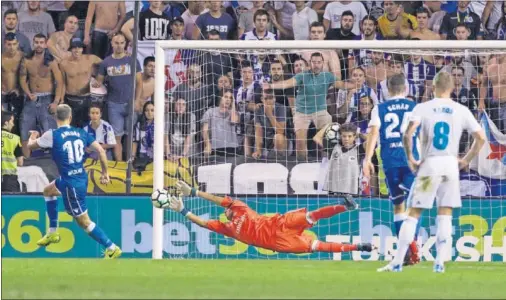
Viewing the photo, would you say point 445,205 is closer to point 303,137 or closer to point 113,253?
point 113,253

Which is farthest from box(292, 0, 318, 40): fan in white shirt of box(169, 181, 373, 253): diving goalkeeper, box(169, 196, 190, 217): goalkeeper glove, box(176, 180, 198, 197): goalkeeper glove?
box(169, 196, 190, 217): goalkeeper glove

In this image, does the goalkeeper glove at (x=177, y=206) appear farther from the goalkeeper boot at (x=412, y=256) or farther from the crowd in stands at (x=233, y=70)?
the goalkeeper boot at (x=412, y=256)

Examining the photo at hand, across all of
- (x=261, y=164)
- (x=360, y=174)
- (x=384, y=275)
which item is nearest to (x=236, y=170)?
(x=261, y=164)

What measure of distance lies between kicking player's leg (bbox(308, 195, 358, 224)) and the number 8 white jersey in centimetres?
376

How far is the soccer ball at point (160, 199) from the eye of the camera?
685 inches

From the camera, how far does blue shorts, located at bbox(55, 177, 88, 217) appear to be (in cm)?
1783

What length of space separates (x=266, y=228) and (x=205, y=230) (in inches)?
79.2

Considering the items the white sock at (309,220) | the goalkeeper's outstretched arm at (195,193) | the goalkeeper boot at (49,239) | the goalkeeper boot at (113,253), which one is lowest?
the goalkeeper boot at (113,253)

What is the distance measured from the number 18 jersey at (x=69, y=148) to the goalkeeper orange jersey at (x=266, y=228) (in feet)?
6.21

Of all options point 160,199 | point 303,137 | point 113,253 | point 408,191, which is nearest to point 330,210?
point 408,191

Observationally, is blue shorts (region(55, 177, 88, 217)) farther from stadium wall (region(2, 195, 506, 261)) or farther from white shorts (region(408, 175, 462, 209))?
white shorts (region(408, 175, 462, 209))

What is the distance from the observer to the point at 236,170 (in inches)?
768

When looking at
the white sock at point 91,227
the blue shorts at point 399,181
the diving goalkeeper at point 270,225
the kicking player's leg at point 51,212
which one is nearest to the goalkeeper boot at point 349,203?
the diving goalkeeper at point 270,225

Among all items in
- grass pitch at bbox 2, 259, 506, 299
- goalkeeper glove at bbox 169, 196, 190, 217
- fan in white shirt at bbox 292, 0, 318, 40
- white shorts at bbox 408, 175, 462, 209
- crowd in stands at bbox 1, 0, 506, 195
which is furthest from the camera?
fan in white shirt at bbox 292, 0, 318, 40
